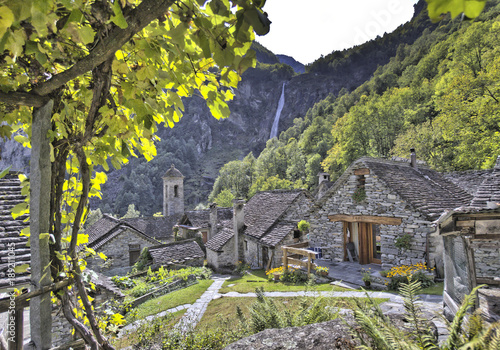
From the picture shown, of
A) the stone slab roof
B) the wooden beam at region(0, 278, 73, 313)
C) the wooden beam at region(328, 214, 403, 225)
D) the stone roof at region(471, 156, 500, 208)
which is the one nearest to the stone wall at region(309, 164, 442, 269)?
the wooden beam at region(328, 214, 403, 225)

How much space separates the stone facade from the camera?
712 inches

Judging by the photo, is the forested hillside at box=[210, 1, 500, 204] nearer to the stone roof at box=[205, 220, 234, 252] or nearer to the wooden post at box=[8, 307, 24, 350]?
the wooden post at box=[8, 307, 24, 350]

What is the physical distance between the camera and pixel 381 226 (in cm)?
1046

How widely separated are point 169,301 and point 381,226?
9.05m

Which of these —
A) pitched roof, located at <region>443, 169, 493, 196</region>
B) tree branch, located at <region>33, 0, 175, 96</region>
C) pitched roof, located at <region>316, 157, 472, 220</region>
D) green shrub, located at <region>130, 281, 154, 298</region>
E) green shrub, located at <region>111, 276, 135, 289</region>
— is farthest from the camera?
pitched roof, located at <region>443, 169, 493, 196</region>

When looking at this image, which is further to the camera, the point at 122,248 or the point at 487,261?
the point at 122,248

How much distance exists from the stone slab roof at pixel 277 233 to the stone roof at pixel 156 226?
18.6 metres

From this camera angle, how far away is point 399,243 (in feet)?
31.6

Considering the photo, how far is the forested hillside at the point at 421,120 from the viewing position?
17812 millimetres

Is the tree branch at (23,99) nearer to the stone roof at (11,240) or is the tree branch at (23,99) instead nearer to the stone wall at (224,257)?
the stone roof at (11,240)

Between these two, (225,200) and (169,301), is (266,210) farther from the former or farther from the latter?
(225,200)

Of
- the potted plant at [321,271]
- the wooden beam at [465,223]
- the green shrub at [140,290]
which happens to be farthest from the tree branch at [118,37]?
the green shrub at [140,290]

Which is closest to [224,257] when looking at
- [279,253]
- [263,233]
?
[263,233]

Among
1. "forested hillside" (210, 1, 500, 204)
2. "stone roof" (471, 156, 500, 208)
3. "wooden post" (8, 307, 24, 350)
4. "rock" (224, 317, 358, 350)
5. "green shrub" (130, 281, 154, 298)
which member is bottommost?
"green shrub" (130, 281, 154, 298)
